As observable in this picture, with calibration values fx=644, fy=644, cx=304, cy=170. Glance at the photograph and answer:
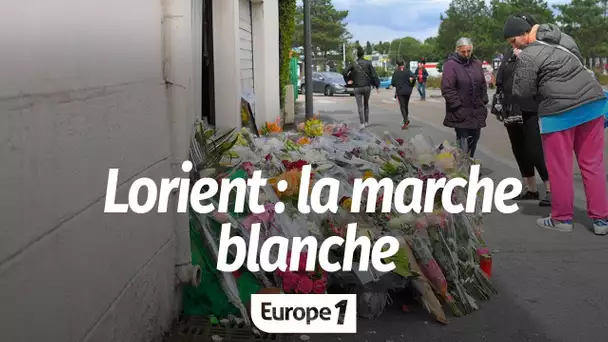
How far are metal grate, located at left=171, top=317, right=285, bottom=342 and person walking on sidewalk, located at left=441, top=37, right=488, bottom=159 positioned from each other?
14.9 ft

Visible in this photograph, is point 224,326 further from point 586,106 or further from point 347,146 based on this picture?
A: point 586,106

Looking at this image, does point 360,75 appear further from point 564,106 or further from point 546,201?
point 564,106

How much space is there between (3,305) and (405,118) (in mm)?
14484

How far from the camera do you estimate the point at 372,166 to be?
4.74 m

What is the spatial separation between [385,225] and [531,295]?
112cm

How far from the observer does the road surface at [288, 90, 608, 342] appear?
368cm

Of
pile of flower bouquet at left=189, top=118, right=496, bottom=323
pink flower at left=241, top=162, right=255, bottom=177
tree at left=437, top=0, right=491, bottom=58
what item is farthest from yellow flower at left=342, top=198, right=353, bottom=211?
tree at left=437, top=0, right=491, bottom=58

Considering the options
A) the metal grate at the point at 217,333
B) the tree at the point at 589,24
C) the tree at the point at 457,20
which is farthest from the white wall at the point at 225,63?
the tree at the point at 457,20

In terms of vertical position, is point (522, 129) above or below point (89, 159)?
below

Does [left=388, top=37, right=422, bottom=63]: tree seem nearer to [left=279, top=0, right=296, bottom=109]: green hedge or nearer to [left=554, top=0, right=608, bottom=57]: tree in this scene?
[left=554, top=0, right=608, bottom=57]: tree

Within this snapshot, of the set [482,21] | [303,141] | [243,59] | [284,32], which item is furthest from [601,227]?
[482,21]

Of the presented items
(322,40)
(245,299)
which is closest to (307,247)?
(245,299)

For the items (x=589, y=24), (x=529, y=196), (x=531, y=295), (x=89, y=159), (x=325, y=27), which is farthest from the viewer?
(x=325, y=27)

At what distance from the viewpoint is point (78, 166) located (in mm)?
2408
